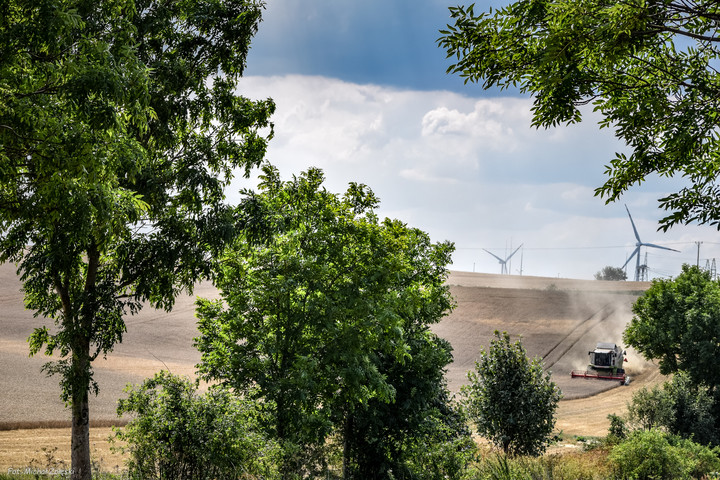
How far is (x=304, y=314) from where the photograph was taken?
1841 cm

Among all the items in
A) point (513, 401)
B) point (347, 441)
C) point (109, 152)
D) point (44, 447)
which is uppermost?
point (109, 152)

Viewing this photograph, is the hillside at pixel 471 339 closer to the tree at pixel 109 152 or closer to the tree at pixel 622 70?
the tree at pixel 109 152

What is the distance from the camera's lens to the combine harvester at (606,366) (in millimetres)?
63250

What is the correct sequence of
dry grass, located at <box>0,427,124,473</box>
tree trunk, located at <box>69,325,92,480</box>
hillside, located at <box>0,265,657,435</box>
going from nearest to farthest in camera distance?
tree trunk, located at <box>69,325,92,480</box> → dry grass, located at <box>0,427,124,473</box> → hillside, located at <box>0,265,657,435</box>

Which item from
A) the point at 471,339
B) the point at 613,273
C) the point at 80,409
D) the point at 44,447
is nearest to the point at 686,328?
the point at 471,339

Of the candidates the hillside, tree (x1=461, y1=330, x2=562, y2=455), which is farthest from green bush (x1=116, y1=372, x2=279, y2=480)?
tree (x1=461, y1=330, x2=562, y2=455)

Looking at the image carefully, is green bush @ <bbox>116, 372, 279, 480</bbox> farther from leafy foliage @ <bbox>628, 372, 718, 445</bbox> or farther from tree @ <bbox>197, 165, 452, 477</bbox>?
leafy foliage @ <bbox>628, 372, 718, 445</bbox>

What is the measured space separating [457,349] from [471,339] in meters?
4.90

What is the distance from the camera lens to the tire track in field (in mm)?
72125

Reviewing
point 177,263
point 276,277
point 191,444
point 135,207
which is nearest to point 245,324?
point 276,277

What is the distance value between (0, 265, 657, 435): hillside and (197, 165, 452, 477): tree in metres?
8.80

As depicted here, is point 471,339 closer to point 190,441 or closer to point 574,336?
point 574,336

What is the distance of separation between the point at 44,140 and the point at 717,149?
10.7 meters

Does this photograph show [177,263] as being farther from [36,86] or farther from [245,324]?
[36,86]
